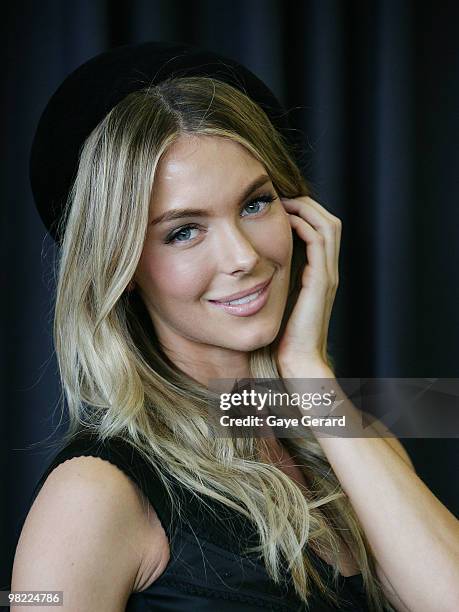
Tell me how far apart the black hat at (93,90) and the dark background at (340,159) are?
406 millimetres

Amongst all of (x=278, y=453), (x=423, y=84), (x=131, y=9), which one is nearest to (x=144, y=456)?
(x=278, y=453)

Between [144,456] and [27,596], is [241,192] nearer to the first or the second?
[144,456]

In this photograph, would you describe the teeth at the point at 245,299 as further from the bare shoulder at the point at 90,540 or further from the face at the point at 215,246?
the bare shoulder at the point at 90,540

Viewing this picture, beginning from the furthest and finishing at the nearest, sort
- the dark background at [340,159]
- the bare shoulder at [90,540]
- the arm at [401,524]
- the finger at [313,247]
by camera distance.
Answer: the dark background at [340,159] < the finger at [313,247] < the arm at [401,524] < the bare shoulder at [90,540]

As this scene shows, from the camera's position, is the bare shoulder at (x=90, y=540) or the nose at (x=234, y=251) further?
the nose at (x=234, y=251)

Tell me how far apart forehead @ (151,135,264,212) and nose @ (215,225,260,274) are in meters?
0.06

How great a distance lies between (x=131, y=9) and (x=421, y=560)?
51.5 inches

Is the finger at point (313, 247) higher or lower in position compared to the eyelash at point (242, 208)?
lower

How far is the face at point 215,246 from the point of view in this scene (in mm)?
1263

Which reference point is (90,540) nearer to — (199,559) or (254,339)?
(199,559)

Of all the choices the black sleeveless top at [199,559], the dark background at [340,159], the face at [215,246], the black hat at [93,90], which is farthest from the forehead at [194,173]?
the dark background at [340,159]

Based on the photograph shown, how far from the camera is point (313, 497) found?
4.66ft

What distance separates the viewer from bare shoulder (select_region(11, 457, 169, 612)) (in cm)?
104

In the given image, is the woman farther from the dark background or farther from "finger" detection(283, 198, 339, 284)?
the dark background
